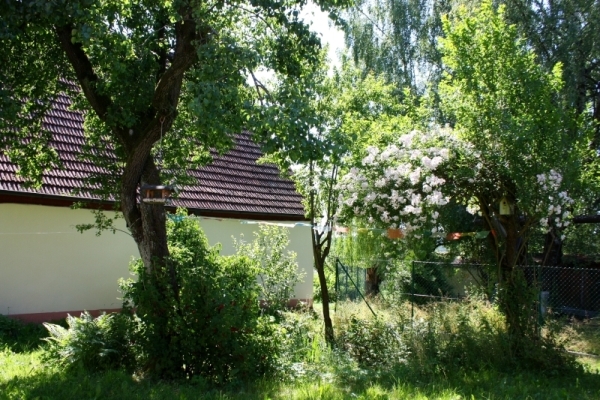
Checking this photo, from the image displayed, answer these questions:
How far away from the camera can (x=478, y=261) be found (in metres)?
13.6

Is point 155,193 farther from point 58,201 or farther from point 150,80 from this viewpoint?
point 58,201

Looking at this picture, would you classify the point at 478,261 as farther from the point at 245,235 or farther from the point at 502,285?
the point at 245,235

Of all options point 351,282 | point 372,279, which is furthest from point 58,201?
point 372,279

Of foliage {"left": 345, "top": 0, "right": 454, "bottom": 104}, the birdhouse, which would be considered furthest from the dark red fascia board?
foliage {"left": 345, "top": 0, "right": 454, "bottom": 104}

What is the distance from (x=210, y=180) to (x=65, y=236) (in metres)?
4.29

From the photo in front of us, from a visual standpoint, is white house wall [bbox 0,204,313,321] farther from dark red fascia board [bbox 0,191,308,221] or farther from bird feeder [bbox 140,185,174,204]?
bird feeder [bbox 140,185,174,204]

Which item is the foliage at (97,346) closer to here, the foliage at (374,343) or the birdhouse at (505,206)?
the foliage at (374,343)

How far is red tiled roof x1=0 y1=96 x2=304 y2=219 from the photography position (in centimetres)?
1338

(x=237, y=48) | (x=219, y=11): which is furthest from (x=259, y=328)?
(x=219, y=11)

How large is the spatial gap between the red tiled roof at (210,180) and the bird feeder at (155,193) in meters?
3.29

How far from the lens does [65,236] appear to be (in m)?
14.1

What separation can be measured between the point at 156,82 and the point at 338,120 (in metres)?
4.17

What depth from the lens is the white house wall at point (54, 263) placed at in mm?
13141

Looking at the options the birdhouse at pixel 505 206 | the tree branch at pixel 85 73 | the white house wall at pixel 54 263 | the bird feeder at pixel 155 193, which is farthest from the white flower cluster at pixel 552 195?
the white house wall at pixel 54 263
